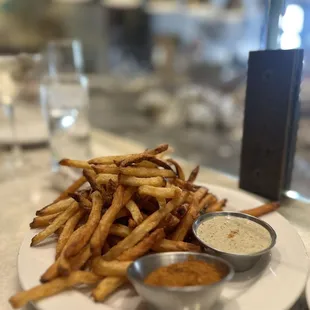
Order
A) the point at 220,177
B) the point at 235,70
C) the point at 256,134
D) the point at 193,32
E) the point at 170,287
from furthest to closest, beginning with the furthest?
the point at 193,32 → the point at 235,70 → the point at 220,177 → the point at 256,134 → the point at 170,287

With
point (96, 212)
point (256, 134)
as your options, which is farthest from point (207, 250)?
point (256, 134)

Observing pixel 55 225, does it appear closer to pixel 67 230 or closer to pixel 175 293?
pixel 67 230

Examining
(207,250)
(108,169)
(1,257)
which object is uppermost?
(108,169)

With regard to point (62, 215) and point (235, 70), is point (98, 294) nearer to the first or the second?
point (62, 215)

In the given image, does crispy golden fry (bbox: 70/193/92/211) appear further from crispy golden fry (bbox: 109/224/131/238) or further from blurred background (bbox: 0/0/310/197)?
blurred background (bbox: 0/0/310/197)

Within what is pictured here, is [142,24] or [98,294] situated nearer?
[98,294]

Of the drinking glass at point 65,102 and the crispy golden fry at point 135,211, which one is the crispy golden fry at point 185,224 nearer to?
the crispy golden fry at point 135,211
